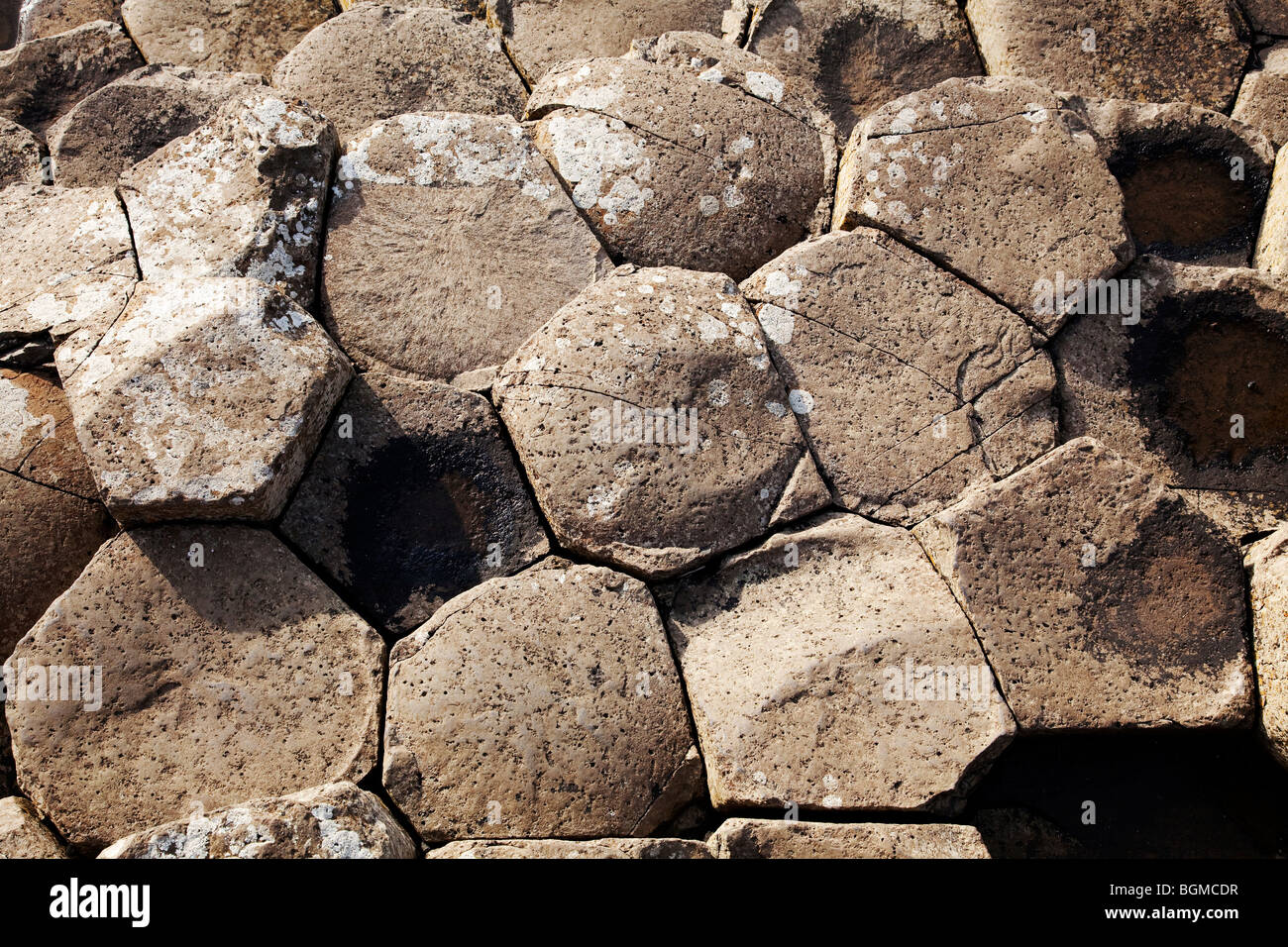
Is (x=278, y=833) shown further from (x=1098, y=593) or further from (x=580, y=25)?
(x=580, y=25)

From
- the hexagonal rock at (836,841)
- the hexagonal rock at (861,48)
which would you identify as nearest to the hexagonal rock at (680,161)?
the hexagonal rock at (861,48)

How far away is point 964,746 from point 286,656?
1.63 m

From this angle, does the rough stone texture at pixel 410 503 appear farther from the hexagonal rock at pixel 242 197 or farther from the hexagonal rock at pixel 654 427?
the hexagonal rock at pixel 242 197

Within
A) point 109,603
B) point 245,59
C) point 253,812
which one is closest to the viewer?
point 253,812

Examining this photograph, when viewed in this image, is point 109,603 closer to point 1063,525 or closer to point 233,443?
point 233,443

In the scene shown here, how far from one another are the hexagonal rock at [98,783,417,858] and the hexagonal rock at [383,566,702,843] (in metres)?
0.22

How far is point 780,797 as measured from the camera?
2.51 m

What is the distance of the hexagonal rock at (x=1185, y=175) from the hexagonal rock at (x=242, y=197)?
229 centimetres

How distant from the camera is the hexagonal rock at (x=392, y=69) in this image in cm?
326

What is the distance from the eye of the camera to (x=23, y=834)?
2396 millimetres

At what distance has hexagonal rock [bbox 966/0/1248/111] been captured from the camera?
3.55 meters

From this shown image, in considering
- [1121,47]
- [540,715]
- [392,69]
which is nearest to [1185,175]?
[1121,47]

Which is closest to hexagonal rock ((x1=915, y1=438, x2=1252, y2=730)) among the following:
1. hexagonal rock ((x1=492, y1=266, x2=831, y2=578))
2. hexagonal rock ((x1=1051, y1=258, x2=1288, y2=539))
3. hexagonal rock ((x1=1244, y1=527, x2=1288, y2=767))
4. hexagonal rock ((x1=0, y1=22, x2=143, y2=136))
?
hexagonal rock ((x1=1244, y1=527, x2=1288, y2=767))
